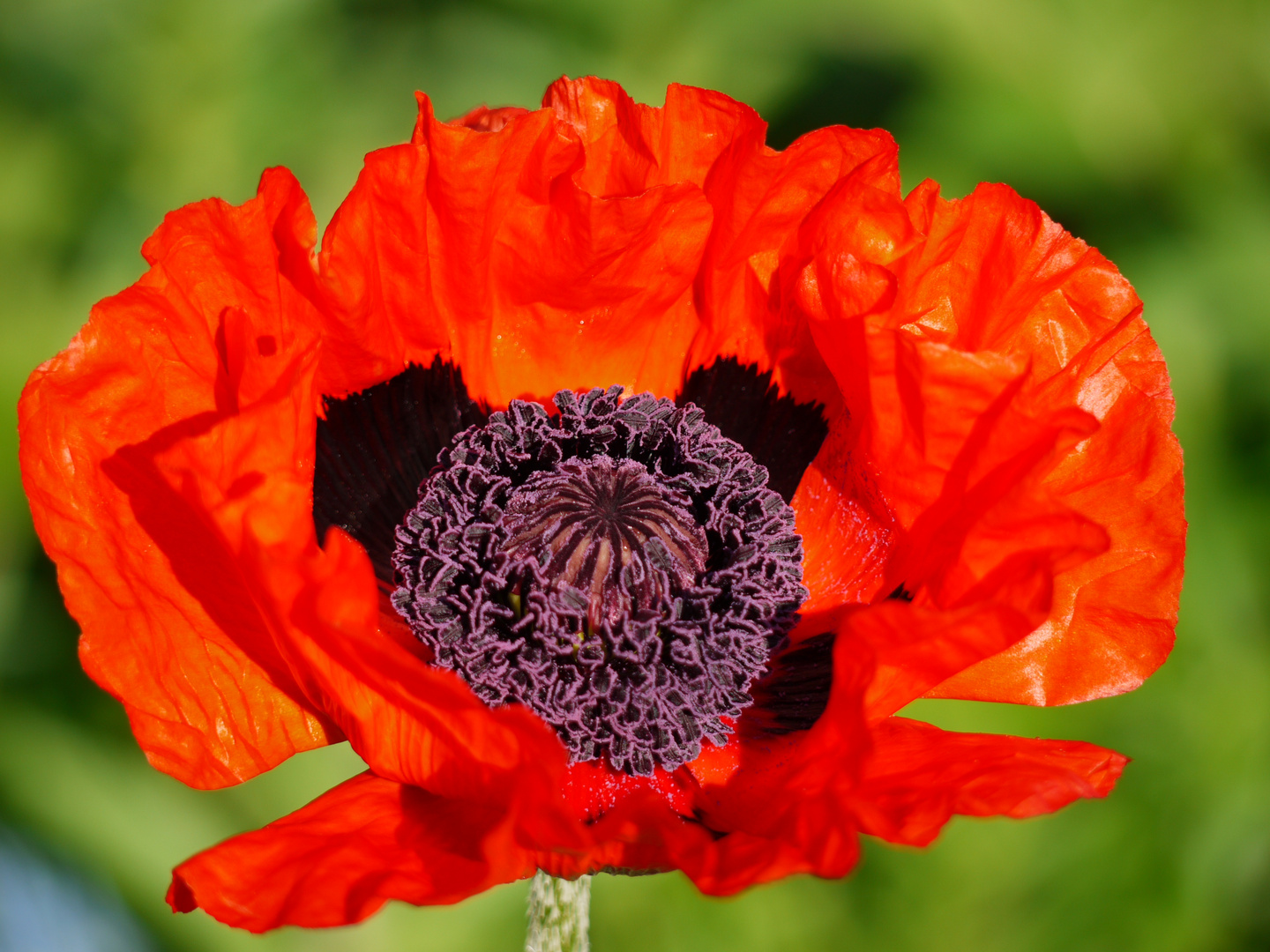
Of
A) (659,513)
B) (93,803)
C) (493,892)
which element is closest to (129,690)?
(659,513)

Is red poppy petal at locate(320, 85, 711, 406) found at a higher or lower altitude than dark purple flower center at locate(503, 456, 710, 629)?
higher

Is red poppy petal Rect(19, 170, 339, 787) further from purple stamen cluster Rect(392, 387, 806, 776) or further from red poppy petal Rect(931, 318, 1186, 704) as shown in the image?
red poppy petal Rect(931, 318, 1186, 704)

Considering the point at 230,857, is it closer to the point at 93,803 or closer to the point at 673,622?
the point at 673,622

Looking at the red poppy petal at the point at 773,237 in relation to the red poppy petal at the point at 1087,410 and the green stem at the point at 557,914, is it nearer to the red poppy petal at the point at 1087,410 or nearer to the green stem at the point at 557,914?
the red poppy petal at the point at 1087,410

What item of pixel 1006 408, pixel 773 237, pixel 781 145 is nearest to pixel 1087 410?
pixel 1006 408

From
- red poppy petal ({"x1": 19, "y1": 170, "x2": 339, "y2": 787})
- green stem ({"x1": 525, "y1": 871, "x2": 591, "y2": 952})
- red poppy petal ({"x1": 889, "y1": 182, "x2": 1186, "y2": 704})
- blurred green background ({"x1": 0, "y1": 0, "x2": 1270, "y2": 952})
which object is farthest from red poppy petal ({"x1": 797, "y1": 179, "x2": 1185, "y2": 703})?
blurred green background ({"x1": 0, "y1": 0, "x2": 1270, "y2": 952})

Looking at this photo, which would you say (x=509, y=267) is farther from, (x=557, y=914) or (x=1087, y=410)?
(x=557, y=914)
